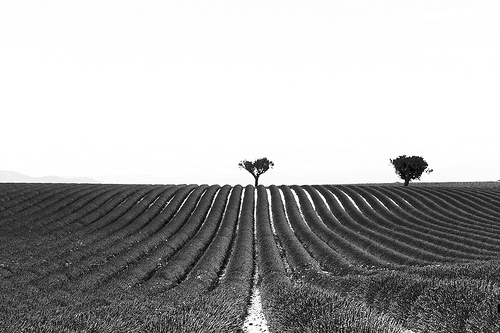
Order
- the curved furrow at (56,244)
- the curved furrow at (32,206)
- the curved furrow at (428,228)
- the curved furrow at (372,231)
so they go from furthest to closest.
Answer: the curved furrow at (32,206), the curved furrow at (428,228), the curved furrow at (372,231), the curved furrow at (56,244)

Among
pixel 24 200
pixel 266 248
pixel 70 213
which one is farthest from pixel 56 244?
pixel 24 200

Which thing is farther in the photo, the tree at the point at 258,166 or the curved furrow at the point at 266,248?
the tree at the point at 258,166

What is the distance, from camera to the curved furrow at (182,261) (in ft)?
74.0

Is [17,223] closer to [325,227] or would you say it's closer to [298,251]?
[298,251]

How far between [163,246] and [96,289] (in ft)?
38.4

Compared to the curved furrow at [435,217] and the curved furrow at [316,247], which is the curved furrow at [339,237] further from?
the curved furrow at [435,217]

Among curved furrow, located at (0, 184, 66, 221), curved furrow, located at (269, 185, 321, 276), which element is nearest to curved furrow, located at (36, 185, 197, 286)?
curved furrow, located at (269, 185, 321, 276)

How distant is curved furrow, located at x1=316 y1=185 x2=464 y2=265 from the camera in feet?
91.2

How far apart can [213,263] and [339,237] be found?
45.7ft

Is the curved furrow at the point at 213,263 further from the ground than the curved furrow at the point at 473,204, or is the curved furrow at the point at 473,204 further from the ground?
the curved furrow at the point at 473,204

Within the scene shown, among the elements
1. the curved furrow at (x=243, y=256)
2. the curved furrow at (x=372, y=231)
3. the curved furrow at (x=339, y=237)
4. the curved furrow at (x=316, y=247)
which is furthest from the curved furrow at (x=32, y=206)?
the curved furrow at (x=372, y=231)

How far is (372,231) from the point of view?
39219 mm

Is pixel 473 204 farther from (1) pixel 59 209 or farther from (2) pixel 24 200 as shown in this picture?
(2) pixel 24 200

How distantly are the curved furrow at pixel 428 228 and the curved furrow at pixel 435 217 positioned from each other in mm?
170
